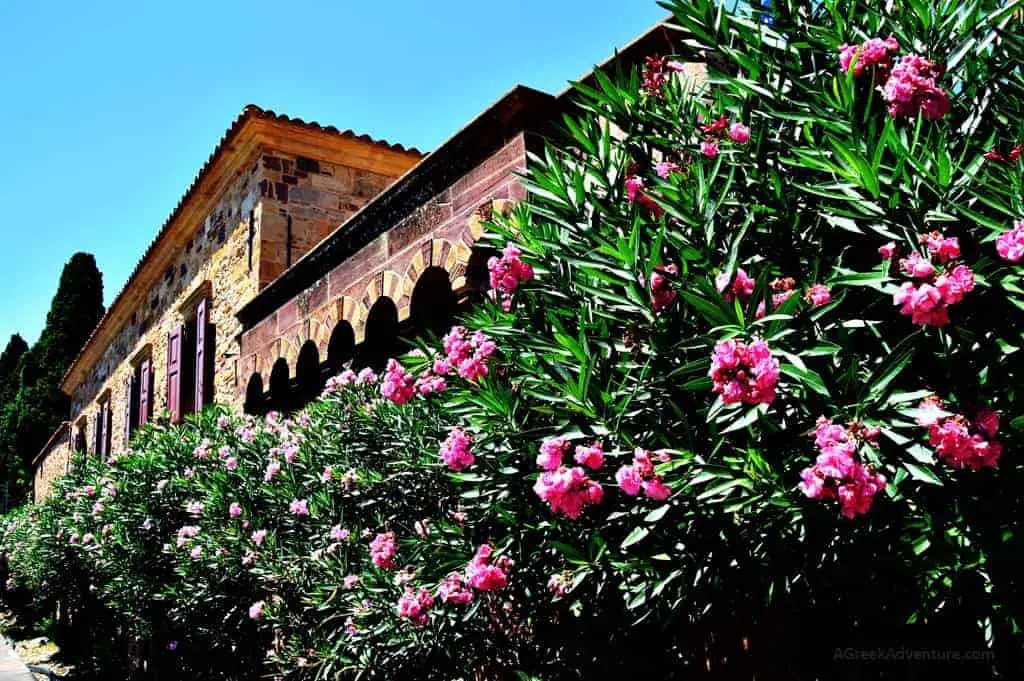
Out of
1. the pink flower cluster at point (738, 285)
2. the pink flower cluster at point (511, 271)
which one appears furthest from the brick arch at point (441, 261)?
the pink flower cluster at point (738, 285)

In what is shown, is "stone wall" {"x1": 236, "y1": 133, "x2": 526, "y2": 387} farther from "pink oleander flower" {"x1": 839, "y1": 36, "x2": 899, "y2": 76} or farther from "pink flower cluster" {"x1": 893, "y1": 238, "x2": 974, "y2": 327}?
"pink flower cluster" {"x1": 893, "y1": 238, "x2": 974, "y2": 327}

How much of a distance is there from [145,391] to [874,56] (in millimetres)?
14541

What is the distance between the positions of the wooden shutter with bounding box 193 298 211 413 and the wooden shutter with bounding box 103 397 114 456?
318 inches

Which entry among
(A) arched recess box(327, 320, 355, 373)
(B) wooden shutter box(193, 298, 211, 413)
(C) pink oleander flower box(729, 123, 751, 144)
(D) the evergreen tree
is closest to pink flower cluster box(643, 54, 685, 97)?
(C) pink oleander flower box(729, 123, 751, 144)

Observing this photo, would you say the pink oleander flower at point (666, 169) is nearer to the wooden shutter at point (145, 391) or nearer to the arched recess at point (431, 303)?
the arched recess at point (431, 303)

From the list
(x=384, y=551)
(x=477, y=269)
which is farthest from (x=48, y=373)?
(x=384, y=551)

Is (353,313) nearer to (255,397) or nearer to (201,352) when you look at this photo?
(255,397)

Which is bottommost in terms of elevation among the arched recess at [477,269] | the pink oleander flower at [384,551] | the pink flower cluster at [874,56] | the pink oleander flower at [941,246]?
the pink oleander flower at [384,551]

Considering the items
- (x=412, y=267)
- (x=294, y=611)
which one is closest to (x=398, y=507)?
(x=294, y=611)

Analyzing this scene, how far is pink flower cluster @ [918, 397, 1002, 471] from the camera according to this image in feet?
6.39

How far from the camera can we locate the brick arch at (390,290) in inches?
241

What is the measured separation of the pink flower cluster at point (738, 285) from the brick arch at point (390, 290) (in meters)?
3.86

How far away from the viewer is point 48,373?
32.6 m

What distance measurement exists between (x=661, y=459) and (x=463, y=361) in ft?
3.12
